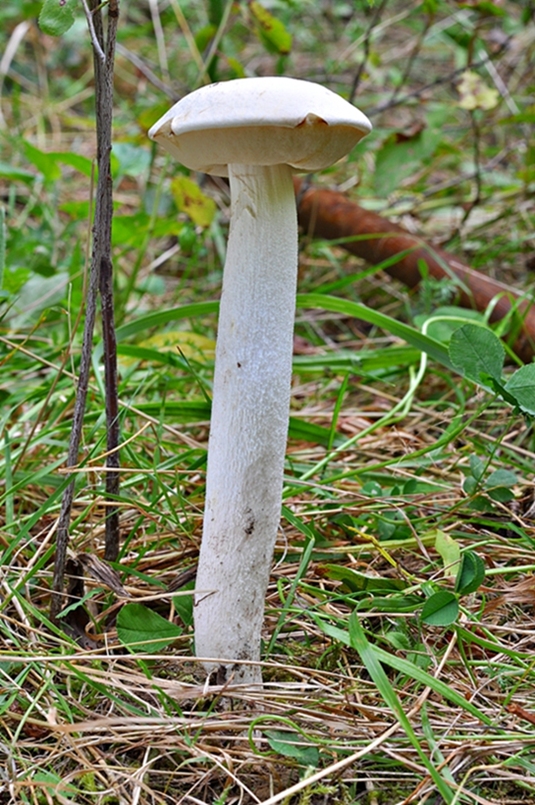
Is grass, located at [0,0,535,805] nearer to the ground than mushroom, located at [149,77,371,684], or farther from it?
nearer to the ground

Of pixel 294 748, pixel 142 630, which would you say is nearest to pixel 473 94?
pixel 142 630

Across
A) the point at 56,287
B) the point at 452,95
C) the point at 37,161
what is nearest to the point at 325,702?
the point at 56,287

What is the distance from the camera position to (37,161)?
267 cm

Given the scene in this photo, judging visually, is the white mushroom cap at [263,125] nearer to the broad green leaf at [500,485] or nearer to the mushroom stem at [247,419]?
the mushroom stem at [247,419]

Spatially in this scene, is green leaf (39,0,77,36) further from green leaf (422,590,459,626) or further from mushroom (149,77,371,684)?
green leaf (422,590,459,626)

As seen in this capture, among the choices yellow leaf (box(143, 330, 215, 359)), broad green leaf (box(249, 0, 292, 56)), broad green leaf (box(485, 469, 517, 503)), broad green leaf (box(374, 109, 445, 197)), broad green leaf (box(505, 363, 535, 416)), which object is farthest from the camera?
broad green leaf (box(374, 109, 445, 197))

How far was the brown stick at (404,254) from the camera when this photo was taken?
2.31m

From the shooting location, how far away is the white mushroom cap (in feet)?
3.36

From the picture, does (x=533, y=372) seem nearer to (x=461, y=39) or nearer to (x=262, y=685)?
(x=262, y=685)

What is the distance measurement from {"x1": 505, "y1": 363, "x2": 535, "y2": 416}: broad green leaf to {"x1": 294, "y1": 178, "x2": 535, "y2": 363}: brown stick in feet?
2.59

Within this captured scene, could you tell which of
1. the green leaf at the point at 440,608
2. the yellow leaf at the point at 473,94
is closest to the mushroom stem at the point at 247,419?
the green leaf at the point at 440,608

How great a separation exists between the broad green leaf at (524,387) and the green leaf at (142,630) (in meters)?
0.78

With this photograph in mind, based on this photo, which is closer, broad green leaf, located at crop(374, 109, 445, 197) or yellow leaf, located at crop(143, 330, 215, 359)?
yellow leaf, located at crop(143, 330, 215, 359)

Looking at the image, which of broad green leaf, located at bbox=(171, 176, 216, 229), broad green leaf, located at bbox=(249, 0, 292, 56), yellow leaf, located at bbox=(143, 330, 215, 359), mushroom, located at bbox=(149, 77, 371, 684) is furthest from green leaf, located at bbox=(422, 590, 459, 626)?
broad green leaf, located at bbox=(249, 0, 292, 56)
